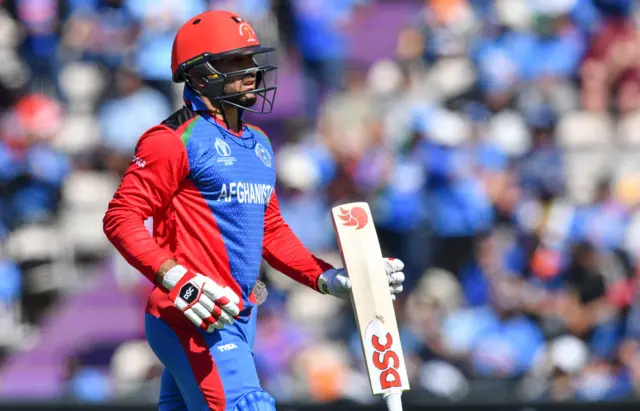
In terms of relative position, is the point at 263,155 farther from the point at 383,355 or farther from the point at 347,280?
the point at 383,355

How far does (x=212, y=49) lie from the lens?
448cm

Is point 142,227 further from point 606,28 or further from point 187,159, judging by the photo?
point 606,28

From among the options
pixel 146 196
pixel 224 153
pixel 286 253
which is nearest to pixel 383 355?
pixel 286 253

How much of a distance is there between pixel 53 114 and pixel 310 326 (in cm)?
341

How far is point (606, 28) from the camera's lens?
36.0 ft

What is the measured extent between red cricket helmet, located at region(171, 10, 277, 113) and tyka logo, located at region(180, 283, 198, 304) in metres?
0.82

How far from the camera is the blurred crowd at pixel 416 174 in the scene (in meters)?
8.85

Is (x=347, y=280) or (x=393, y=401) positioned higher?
(x=347, y=280)

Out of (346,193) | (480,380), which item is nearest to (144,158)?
(480,380)

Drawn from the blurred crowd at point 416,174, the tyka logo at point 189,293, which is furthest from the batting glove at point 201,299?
the blurred crowd at point 416,174

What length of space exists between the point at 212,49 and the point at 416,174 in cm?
532

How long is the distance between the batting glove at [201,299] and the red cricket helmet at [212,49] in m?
0.79

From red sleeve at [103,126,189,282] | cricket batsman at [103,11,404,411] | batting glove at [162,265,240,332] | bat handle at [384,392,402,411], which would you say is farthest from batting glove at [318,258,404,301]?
red sleeve at [103,126,189,282]

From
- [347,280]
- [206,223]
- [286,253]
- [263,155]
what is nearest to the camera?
[206,223]
